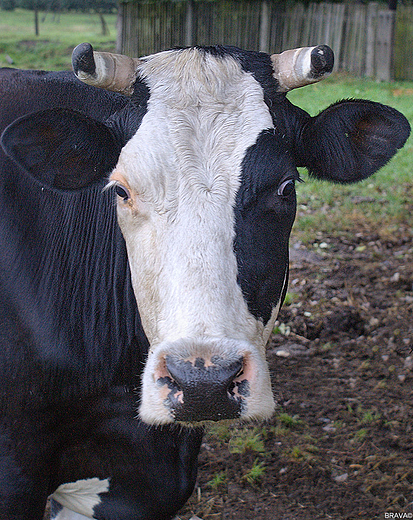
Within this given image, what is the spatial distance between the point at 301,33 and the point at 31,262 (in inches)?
707

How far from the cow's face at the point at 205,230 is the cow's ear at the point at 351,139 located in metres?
0.28

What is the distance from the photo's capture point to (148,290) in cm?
236

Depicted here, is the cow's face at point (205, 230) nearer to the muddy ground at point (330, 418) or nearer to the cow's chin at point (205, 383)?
the cow's chin at point (205, 383)

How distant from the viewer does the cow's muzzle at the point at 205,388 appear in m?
1.91

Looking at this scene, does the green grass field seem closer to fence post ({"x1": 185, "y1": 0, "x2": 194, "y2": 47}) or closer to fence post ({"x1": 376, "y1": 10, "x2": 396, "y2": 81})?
fence post ({"x1": 376, "y1": 10, "x2": 396, "y2": 81})

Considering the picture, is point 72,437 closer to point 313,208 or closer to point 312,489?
point 312,489

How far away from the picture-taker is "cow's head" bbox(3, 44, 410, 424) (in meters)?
2.02

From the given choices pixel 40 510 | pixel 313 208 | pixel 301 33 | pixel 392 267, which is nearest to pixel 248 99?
pixel 40 510

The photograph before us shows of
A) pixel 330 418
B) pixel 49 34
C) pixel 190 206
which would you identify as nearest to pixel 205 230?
pixel 190 206

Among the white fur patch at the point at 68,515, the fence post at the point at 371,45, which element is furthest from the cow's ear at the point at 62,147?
the fence post at the point at 371,45

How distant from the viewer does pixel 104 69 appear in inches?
95.8

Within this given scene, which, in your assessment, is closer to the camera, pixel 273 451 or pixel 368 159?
pixel 368 159


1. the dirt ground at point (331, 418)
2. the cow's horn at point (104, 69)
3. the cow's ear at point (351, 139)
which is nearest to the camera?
the cow's horn at point (104, 69)

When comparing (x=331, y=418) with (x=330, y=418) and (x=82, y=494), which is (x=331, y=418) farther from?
(x=82, y=494)
